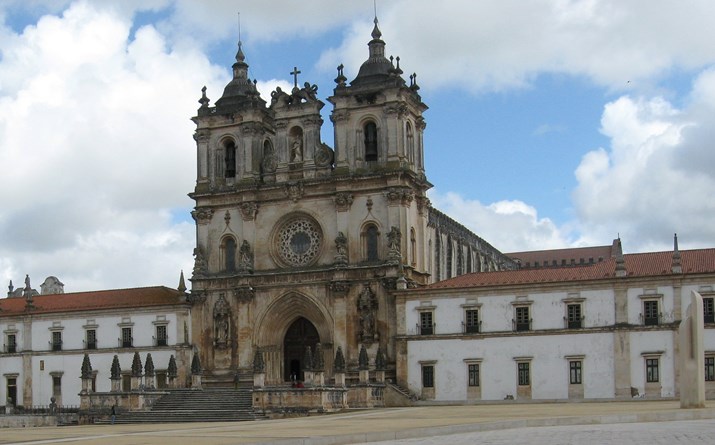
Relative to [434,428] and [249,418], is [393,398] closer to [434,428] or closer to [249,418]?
[249,418]

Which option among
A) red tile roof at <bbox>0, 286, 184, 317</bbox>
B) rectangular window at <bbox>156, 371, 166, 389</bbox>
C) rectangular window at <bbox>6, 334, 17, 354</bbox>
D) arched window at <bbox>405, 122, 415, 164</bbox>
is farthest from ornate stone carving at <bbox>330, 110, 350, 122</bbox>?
rectangular window at <bbox>6, 334, 17, 354</bbox>

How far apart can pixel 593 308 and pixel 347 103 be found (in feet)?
63.7

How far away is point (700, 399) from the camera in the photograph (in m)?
40.1

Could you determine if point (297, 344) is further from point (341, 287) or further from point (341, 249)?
point (341, 249)

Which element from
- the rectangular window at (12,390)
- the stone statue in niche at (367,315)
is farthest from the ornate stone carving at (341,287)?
the rectangular window at (12,390)

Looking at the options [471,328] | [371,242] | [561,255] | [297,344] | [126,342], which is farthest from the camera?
[561,255]

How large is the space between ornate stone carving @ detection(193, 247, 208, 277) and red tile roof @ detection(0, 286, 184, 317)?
178 cm

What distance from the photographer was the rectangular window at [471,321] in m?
62.3

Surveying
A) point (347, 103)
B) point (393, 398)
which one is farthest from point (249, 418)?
point (347, 103)

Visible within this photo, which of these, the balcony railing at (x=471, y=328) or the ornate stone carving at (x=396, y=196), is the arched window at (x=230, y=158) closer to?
the ornate stone carving at (x=396, y=196)

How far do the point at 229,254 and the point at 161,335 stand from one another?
6.46 metres

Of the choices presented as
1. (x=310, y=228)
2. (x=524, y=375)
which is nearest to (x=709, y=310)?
(x=524, y=375)

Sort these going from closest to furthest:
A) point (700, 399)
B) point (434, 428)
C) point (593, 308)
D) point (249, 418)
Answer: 1. point (434, 428)
2. point (700, 399)
3. point (249, 418)
4. point (593, 308)

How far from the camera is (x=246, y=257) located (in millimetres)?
69062
